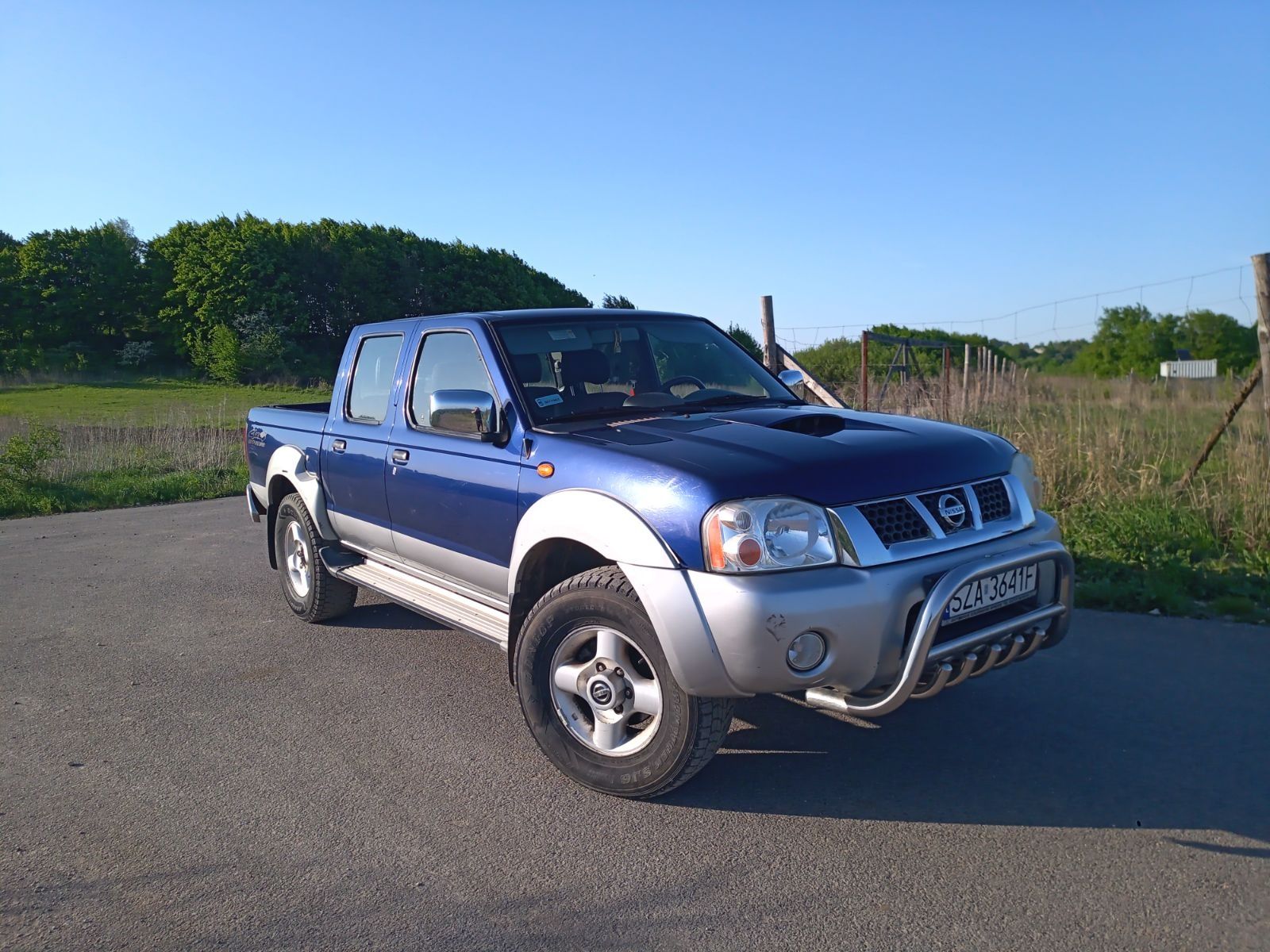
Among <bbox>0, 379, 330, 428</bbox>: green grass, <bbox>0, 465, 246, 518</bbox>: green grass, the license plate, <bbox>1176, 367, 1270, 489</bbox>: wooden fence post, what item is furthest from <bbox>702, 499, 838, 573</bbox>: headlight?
<bbox>0, 379, 330, 428</bbox>: green grass

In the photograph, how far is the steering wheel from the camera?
4922 mm

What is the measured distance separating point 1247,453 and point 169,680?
24.6 feet

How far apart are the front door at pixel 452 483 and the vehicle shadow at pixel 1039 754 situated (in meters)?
1.40

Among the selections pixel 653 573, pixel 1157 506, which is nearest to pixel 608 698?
pixel 653 573

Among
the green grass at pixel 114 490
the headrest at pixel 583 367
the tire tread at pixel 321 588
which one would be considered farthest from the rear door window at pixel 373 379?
the green grass at pixel 114 490

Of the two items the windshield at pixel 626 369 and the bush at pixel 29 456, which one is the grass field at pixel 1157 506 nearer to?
the windshield at pixel 626 369

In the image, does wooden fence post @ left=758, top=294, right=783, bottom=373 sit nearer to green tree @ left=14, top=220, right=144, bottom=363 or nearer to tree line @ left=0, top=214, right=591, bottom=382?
tree line @ left=0, top=214, right=591, bottom=382

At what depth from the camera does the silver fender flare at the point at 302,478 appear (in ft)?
19.3

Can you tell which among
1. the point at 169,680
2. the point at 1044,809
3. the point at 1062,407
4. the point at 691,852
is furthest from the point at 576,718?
the point at 1062,407

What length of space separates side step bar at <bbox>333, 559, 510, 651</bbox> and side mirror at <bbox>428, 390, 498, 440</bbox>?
0.83 metres

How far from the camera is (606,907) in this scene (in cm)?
290

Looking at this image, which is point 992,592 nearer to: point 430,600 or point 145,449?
point 430,600

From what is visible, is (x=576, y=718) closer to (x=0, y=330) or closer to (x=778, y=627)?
(x=778, y=627)

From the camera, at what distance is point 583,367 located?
15.4 ft
